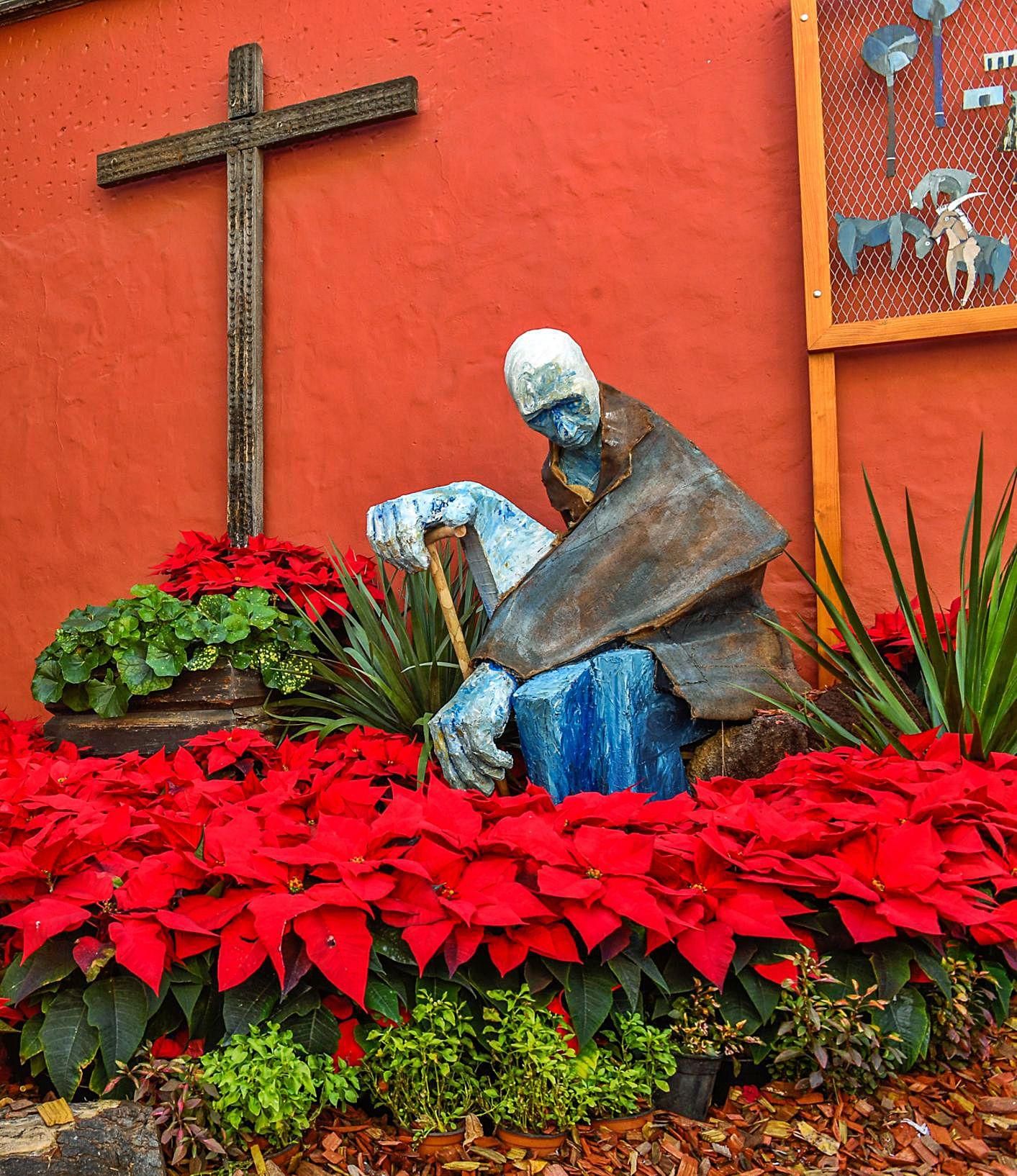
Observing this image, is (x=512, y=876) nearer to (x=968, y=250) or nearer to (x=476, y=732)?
(x=476, y=732)

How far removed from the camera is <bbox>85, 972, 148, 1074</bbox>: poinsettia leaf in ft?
5.57

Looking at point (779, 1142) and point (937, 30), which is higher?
point (937, 30)

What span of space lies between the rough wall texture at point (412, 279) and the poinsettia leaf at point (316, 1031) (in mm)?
2227

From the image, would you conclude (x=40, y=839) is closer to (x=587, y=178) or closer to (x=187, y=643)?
(x=187, y=643)

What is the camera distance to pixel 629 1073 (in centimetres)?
171

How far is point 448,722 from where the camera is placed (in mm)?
2496

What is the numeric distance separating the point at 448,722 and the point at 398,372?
203 cm

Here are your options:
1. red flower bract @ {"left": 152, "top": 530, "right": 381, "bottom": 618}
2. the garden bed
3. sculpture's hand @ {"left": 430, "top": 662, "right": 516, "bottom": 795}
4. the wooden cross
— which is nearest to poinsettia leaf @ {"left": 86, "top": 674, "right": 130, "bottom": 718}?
red flower bract @ {"left": 152, "top": 530, "right": 381, "bottom": 618}

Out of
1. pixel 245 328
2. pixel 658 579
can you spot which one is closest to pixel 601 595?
pixel 658 579

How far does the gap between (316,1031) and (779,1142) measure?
722 millimetres

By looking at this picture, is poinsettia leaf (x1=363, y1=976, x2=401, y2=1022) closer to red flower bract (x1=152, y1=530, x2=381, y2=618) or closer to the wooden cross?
red flower bract (x1=152, y1=530, x2=381, y2=618)

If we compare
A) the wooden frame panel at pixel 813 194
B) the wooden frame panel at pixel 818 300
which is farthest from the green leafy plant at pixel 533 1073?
the wooden frame panel at pixel 813 194

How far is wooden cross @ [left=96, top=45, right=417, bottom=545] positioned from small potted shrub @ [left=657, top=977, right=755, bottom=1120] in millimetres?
2925

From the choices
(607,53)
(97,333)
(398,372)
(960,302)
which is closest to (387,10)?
(607,53)
